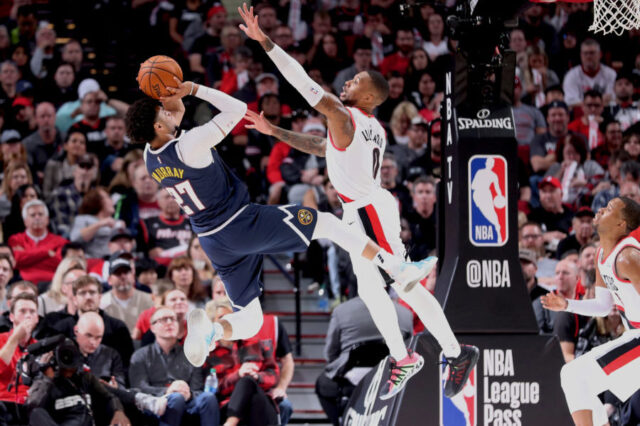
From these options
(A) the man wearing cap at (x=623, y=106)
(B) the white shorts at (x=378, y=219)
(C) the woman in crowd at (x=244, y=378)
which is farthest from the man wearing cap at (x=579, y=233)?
(B) the white shorts at (x=378, y=219)

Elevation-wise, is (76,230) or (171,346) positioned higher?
(76,230)

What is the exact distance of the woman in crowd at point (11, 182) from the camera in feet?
42.0

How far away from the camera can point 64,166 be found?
43.9 ft

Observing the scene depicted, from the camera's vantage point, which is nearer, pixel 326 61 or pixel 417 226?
pixel 417 226

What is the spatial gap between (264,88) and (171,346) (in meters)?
5.51

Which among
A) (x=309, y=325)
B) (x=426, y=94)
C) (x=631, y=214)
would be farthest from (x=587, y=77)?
(x=631, y=214)

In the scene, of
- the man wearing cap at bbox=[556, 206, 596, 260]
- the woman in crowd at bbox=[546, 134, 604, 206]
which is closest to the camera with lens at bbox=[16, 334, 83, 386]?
the man wearing cap at bbox=[556, 206, 596, 260]

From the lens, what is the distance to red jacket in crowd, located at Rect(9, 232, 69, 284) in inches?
471

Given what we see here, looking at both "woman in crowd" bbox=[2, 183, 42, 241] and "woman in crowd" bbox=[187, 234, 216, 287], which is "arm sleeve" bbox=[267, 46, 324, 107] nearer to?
"woman in crowd" bbox=[187, 234, 216, 287]

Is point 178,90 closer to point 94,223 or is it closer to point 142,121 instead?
point 142,121

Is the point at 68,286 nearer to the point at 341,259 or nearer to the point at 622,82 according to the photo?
the point at 341,259

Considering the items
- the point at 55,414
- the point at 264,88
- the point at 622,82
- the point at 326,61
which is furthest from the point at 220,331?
the point at 622,82

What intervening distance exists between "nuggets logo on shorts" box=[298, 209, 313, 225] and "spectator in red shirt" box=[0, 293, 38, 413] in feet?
12.7

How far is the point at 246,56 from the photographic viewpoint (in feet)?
49.0
